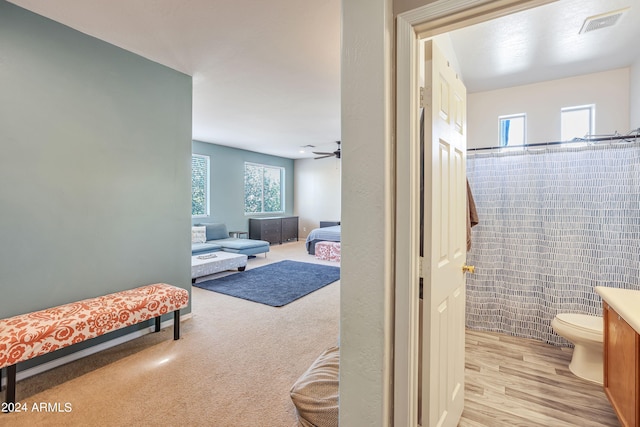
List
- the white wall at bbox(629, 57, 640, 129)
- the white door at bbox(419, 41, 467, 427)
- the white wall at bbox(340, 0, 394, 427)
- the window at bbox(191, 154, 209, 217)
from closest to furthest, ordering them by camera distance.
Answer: the white wall at bbox(340, 0, 394, 427) < the white door at bbox(419, 41, 467, 427) < the white wall at bbox(629, 57, 640, 129) < the window at bbox(191, 154, 209, 217)

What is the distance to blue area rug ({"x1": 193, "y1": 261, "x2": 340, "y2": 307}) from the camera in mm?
3973

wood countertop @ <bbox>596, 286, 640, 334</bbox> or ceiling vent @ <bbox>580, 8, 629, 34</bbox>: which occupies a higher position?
ceiling vent @ <bbox>580, 8, 629, 34</bbox>

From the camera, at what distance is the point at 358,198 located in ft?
3.60

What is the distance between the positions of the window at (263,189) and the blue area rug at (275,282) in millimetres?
3159

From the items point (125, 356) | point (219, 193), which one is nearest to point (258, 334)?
point (125, 356)

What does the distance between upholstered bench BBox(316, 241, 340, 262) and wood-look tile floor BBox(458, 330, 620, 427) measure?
3.82m

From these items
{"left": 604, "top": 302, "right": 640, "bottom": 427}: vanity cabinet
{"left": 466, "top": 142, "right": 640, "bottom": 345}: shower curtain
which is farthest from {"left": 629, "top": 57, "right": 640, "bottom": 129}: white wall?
{"left": 604, "top": 302, "right": 640, "bottom": 427}: vanity cabinet

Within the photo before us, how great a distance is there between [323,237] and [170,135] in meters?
4.25

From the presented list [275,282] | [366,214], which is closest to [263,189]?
[275,282]

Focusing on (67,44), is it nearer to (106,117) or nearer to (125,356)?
(106,117)

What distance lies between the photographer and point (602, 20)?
6.60ft

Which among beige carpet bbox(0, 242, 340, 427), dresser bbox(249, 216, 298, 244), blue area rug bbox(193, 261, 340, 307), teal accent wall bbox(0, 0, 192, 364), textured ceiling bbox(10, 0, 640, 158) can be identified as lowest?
beige carpet bbox(0, 242, 340, 427)

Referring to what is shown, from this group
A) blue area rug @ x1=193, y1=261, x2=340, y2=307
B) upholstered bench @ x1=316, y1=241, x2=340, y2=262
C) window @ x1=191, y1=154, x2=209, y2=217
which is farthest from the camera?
window @ x1=191, y1=154, x2=209, y2=217

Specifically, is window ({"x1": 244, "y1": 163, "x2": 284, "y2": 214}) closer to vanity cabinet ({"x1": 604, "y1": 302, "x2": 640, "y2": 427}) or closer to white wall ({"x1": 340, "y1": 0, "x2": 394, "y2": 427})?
white wall ({"x1": 340, "y1": 0, "x2": 394, "y2": 427})
